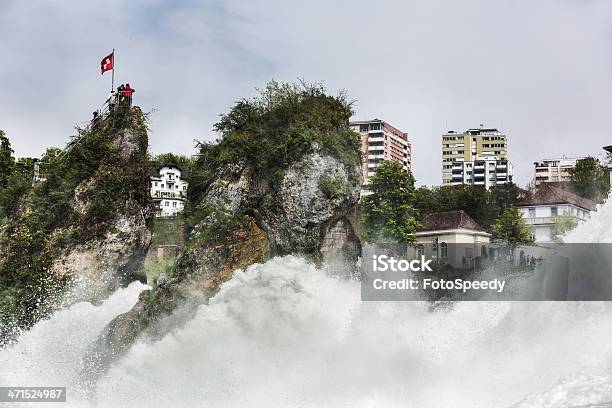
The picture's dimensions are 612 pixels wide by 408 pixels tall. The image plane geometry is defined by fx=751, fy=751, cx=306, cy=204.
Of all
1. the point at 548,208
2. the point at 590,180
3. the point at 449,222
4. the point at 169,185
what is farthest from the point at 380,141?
the point at 449,222

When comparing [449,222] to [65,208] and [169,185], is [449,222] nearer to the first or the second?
[65,208]

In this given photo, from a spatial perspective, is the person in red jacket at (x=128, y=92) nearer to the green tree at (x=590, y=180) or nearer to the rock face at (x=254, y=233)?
the rock face at (x=254, y=233)

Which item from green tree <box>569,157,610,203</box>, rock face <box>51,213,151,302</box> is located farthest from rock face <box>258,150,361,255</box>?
green tree <box>569,157,610,203</box>

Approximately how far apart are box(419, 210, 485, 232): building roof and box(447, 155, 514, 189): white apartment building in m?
66.4

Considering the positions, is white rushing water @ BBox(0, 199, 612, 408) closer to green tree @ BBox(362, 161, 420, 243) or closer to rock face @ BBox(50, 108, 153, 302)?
rock face @ BBox(50, 108, 153, 302)

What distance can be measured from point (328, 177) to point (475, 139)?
98.3 meters

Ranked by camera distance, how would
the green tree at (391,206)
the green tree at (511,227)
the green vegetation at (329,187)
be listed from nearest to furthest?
the green vegetation at (329,187) < the green tree at (391,206) < the green tree at (511,227)

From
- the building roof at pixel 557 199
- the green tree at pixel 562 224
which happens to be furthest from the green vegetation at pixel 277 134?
the building roof at pixel 557 199

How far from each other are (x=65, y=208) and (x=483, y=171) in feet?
294

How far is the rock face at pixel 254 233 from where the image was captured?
17375mm

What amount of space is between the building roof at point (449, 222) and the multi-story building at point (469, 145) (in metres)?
76.6

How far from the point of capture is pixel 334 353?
15859 mm

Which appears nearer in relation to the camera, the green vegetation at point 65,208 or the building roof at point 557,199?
the green vegetation at point 65,208

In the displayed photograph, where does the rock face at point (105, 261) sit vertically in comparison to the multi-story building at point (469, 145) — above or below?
below
